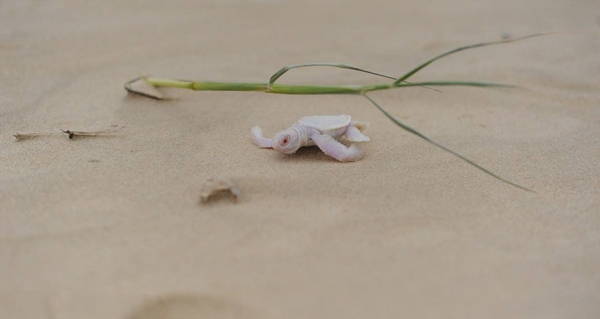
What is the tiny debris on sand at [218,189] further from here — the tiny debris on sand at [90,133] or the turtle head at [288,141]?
the tiny debris on sand at [90,133]

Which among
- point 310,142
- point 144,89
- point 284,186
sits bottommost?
point 284,186

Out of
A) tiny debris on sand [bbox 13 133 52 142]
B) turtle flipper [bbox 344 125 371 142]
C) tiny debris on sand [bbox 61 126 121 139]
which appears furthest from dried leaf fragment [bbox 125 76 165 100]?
turtle flipper [bbox 344 125 371 142]

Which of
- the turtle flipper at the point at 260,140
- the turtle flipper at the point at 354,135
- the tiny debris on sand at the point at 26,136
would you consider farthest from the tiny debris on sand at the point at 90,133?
the turtle flipper at the point at 354,135

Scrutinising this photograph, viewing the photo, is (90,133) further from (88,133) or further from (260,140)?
(260,140)

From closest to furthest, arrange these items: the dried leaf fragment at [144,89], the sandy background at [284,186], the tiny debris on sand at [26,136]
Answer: the sandy background at [284,186], the tiny debris on sand at [26,136], the dried leaf fragment at [144,89]

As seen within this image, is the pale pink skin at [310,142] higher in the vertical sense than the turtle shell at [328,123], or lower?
lower

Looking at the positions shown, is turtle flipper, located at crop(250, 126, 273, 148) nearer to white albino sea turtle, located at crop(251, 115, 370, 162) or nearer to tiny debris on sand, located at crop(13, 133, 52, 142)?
white albino sea turtle, located at crop(251, 115, 370, 162)

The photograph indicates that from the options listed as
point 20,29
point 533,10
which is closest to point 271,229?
point 20,29

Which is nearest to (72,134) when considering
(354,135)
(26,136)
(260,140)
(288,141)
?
(26,136)

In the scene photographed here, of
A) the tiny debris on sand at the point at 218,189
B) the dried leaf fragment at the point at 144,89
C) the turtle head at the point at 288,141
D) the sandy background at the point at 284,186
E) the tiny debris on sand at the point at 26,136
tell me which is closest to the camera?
the sandy background at the point at 284,186
